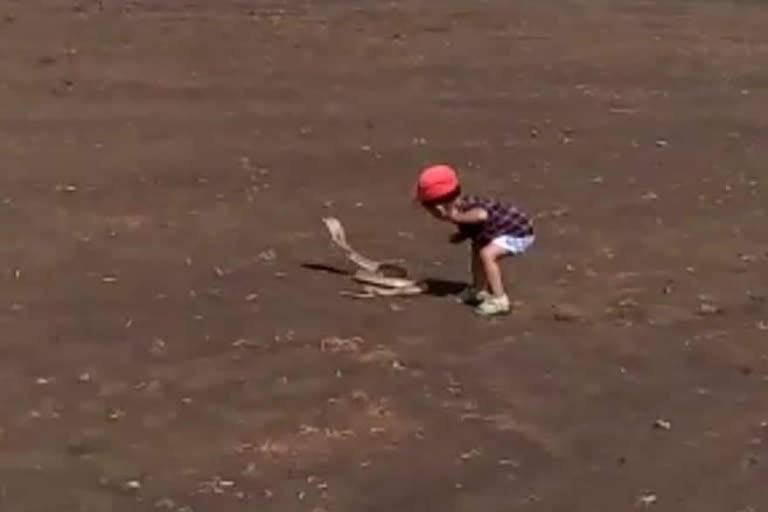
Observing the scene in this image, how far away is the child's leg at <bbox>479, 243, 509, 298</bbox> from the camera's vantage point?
9.34m

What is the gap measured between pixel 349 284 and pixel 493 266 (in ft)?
2.64

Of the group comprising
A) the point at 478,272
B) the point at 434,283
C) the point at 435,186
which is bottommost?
the point at 434,283

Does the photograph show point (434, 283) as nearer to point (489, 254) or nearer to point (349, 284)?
point (349, 284)


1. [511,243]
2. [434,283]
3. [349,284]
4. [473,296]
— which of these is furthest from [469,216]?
[349,284]

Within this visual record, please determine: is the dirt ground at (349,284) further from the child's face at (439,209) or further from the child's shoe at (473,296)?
the child's face at (439,209)

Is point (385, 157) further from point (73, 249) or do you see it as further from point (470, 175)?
point (73, 249)

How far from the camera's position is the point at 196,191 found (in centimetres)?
1174

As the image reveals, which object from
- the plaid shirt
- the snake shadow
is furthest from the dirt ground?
the plaid shirt

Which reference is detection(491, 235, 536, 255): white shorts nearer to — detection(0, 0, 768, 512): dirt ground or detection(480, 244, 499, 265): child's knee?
detection(480, 244, 499, 265): child's knee

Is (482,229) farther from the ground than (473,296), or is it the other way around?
(482,229)

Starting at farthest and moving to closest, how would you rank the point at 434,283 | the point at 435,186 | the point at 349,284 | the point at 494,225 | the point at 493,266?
the point at 434,283 → the point at 349,284 → the point at 494,225 → the point at 493,266 → the point at 435,186

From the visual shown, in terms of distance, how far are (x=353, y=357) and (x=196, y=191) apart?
3317 millimetres

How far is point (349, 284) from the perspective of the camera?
9.80 meters

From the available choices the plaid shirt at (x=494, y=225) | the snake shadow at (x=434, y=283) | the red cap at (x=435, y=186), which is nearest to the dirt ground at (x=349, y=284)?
the snake shadow at (x=434, y=283)
